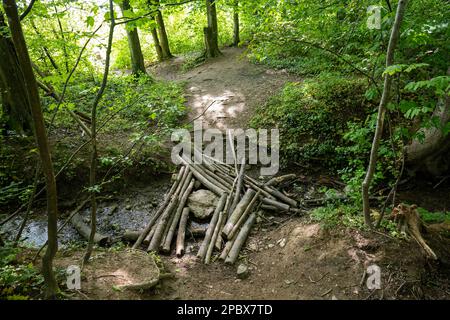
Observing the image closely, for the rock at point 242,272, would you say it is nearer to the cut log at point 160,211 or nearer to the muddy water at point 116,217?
the cut log at point 160,211

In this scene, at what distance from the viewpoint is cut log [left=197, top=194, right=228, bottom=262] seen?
4.99 meters

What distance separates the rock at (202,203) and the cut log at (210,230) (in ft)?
→ 0.73

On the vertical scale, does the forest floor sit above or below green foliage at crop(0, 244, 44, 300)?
below

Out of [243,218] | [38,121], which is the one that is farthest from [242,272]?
[38,121]

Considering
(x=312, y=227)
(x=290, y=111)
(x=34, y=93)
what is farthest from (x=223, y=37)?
(x=34, y=93)

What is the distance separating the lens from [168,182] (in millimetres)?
7129

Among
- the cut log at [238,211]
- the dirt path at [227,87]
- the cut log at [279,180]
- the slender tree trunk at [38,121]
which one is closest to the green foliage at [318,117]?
the cut log at [279,180]

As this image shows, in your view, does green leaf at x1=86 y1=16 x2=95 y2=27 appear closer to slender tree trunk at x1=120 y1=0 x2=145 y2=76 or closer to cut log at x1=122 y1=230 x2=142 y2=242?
cut log at x1=122 y1=230 x2=142 y2=242

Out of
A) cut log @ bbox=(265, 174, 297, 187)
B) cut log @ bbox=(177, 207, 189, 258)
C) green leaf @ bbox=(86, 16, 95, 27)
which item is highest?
green leaf @ bbox=(86, 16, 95, 27)

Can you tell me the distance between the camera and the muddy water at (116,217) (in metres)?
5.64

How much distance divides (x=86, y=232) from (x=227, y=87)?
760 centimetres

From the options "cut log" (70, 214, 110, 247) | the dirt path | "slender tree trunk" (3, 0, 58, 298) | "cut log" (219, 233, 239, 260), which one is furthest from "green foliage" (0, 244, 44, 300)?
the dirt path

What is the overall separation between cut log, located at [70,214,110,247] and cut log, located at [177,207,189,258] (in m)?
1.38

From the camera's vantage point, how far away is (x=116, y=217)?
6215 mm
